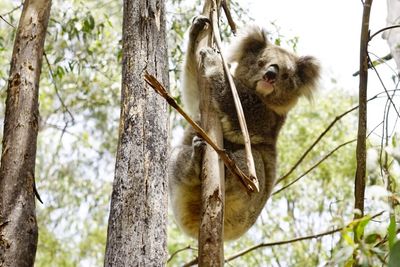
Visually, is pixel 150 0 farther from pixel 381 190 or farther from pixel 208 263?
pixel 381 190

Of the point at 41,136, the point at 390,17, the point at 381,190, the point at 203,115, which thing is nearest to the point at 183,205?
the point at 203,115

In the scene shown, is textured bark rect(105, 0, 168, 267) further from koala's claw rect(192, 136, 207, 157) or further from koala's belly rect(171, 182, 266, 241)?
koala's belly rect(171, 182, 266, 241)

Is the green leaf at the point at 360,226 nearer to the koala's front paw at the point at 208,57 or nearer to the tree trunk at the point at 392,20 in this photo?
the koala's front paw at the point at 208,57

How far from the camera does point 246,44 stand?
4.59m

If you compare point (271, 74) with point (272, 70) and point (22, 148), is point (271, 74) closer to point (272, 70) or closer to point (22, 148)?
point (272, 70)

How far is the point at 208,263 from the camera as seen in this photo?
7.36 feet

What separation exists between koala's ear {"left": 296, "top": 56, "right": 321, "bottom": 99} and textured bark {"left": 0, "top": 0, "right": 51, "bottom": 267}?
84.8 inches

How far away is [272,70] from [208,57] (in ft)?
2.93

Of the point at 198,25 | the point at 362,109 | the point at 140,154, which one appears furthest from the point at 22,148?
the point at 362,109

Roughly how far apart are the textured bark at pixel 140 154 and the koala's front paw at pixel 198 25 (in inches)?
25.5

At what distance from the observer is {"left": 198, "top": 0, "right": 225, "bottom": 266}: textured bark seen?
2271 mm

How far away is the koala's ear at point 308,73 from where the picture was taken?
4617 millimetres

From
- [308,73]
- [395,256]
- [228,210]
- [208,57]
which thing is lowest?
[395,256]

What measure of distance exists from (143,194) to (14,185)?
2.78 ft
